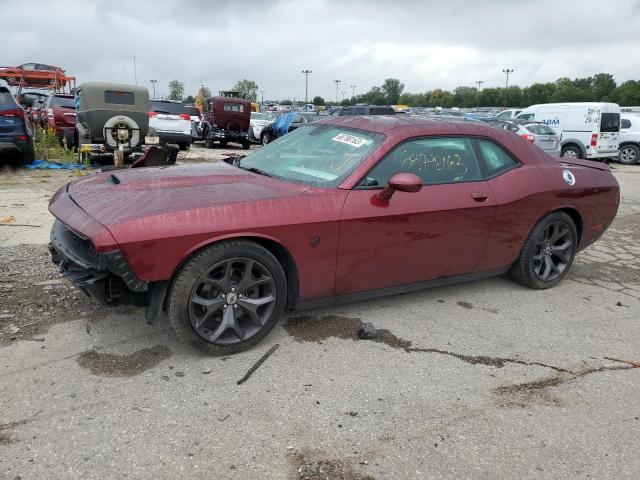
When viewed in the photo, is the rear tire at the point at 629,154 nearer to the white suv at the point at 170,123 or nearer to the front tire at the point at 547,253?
the white suv at the point at 170,123

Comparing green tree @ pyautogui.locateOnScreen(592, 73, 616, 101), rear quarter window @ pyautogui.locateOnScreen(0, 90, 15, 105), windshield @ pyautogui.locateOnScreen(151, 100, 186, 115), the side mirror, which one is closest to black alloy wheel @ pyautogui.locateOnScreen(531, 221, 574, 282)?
the side mirror

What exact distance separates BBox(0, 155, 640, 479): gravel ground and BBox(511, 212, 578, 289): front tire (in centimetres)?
36

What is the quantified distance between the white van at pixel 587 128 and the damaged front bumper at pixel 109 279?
16.2 metres

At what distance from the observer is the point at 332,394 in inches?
113

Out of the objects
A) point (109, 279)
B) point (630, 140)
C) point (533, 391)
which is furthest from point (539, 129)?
point (109, 279)

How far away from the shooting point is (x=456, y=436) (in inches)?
101

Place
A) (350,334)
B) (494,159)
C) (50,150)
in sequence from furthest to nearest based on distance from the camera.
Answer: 1. (50,150)
2. (494,159)
3. (350,334)

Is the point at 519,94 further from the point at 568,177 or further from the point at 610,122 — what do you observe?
the point at 568,177

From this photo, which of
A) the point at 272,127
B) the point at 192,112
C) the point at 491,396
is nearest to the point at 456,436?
the point at 491,396

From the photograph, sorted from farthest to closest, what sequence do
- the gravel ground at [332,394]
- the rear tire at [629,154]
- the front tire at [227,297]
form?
Result: 1. the rear tire at [629,154]
2. the front tire at [227,297]
3. the gravel ground at [332,394]

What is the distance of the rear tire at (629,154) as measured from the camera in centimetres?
1789

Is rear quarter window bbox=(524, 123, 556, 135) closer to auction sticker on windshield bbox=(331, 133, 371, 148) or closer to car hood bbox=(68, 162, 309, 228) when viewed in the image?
auction sticker on windshield bbox=(331, 133, 371, 148)

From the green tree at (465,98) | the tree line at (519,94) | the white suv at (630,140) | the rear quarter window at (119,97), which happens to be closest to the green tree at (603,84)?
the tree line at (519,94)

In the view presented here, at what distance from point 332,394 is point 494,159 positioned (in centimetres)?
250
